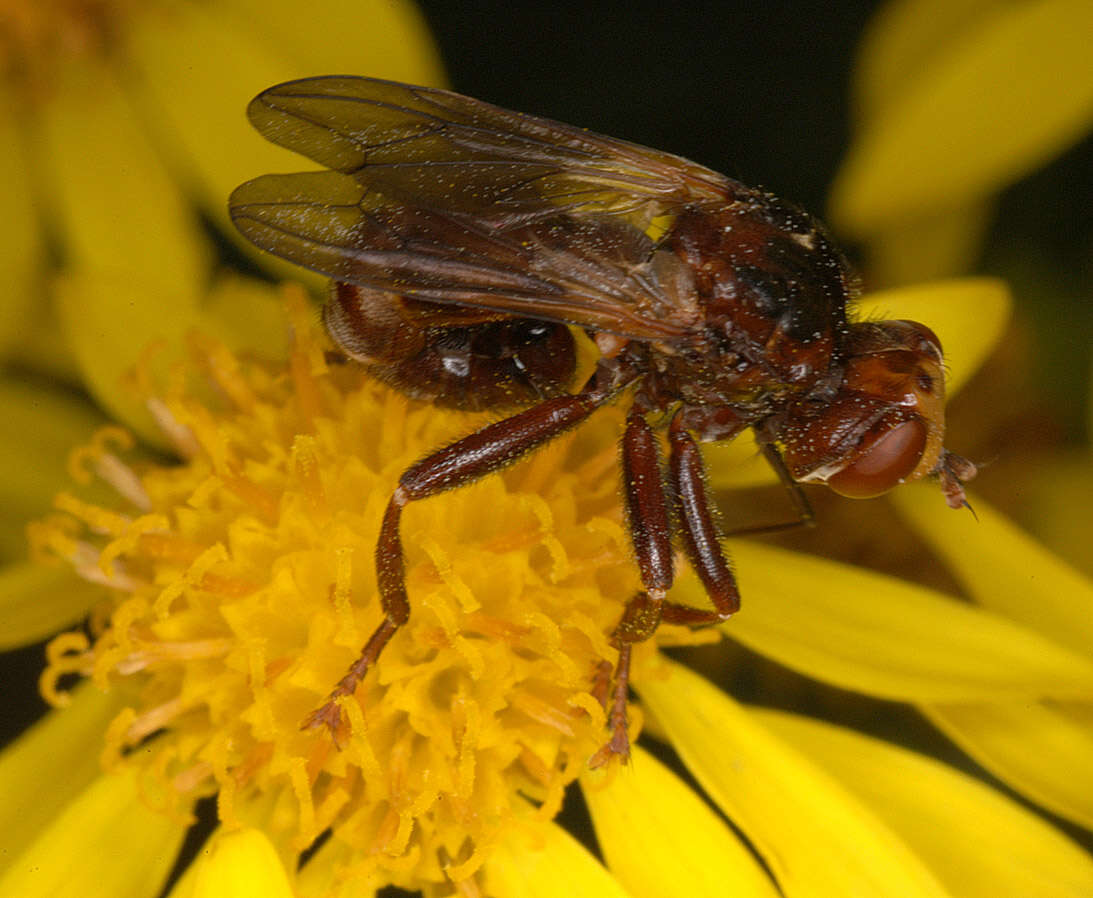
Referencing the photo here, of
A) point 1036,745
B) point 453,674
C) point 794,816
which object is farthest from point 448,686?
point 1036,745

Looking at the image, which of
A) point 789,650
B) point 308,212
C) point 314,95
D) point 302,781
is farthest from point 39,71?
point 789,650

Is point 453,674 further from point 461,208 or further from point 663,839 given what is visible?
point 461,208

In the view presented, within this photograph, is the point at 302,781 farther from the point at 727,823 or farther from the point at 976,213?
the point at 976,213

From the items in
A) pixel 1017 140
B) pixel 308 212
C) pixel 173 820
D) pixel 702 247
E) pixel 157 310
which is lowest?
pixel 173 820

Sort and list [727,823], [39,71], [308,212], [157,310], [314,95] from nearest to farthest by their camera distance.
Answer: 1. [308,212]
2. [314,95]
3. [727,823]
4. [157,310]
5. [39,71]

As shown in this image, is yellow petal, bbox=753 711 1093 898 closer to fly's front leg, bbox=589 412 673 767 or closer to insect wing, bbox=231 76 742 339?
fly's front leg, bbox=589 412 673 767
